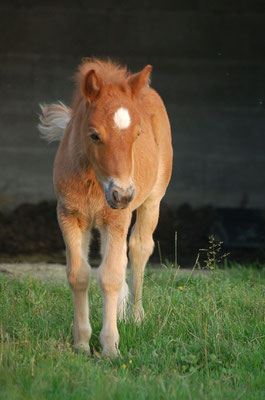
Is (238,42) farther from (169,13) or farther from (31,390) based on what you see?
(31,390)

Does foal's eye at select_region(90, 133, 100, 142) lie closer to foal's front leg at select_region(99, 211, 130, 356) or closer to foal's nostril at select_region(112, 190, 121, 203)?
foal's nostril at select_region(112, 190, 121, 203)

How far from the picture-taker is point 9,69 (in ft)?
34.5

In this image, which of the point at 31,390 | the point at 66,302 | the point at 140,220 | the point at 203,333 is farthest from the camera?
the point at 140,220

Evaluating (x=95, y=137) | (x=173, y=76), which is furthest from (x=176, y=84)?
(x=95, y=137)

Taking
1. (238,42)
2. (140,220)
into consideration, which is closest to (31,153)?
(238,42)

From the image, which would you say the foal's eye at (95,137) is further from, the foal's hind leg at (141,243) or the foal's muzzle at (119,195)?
the foal's hind leg at (141,243)

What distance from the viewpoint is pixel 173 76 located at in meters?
10.6

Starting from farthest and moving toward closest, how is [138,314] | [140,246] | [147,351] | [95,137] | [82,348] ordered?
[140,246]
[138,314]
[82,348]
[147,351]
[95,137]

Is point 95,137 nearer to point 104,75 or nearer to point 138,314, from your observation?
point 104,75

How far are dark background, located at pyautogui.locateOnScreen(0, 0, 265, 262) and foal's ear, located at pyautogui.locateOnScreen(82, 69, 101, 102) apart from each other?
6503 mm

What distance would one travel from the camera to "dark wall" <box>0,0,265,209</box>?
10.4 m

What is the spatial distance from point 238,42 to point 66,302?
6.77m

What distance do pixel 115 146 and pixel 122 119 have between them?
15cm

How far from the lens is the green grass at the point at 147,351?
319cm
